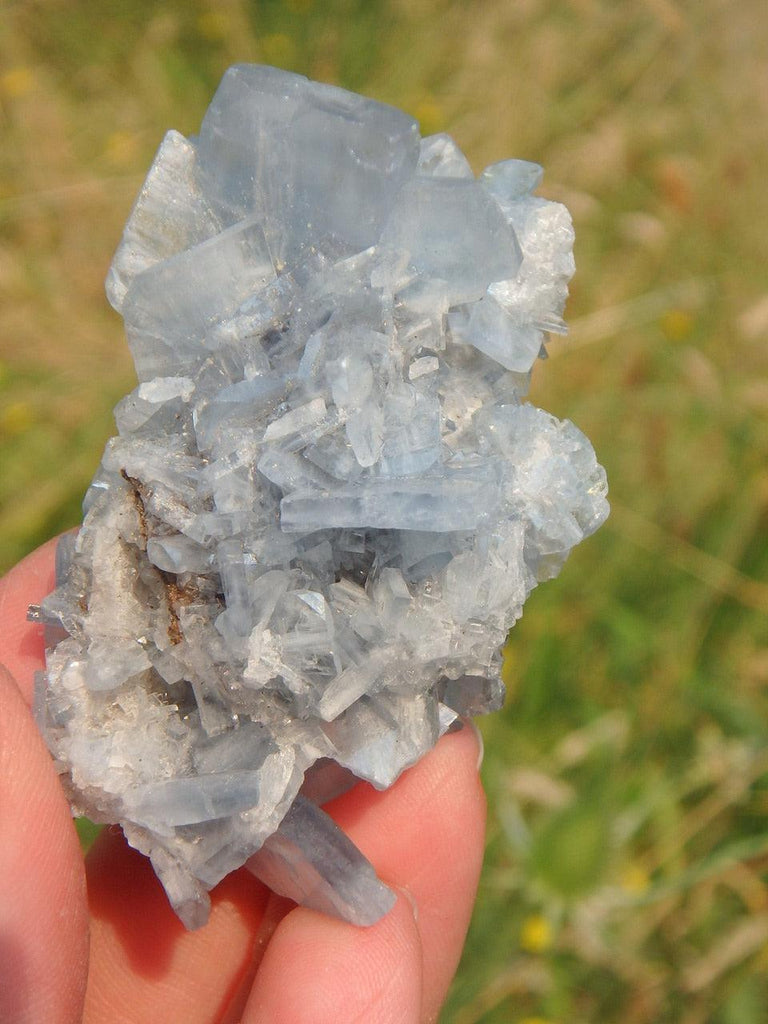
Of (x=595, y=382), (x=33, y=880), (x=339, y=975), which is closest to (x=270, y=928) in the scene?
(x=339, y=975)

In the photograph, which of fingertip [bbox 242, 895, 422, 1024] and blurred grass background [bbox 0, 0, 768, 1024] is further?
blurred grass background [bbox 0, 0, 768, 1024]

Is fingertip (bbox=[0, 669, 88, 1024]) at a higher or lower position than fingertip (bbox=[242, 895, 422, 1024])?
higher

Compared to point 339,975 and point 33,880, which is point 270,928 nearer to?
point 339,975

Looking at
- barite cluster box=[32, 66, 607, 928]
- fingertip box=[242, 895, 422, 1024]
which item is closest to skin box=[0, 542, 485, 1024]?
fingertip box=[242, 895, 422, 1024]

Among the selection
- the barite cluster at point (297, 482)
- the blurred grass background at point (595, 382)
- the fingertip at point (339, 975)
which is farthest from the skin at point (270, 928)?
the blurred grass background at point (595, 382)

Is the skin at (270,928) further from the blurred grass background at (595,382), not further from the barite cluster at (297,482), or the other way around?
the blurred grass background at (595,382)

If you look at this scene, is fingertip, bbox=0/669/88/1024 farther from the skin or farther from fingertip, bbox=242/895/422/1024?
fingertip, bbox=242/895/422/1024
